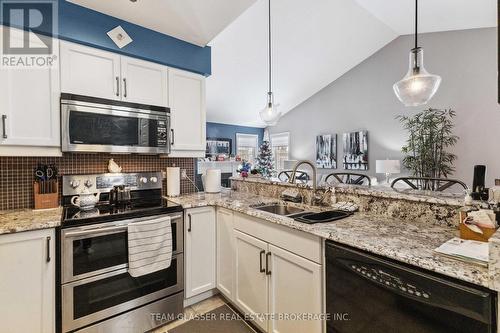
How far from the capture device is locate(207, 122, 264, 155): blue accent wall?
6859 millimetres

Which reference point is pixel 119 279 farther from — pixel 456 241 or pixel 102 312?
pixel 456 241

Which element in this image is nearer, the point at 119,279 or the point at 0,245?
the point at 0,245

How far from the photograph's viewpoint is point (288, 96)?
6277 mm

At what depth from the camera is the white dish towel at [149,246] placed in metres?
1.73

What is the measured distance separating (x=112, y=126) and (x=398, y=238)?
212 cm

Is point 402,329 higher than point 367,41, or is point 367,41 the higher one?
point 367,41

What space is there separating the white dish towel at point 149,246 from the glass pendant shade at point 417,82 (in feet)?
7.83

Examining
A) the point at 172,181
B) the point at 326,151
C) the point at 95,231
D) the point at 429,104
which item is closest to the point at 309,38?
the point at 429,104

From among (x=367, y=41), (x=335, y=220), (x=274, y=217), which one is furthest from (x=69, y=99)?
(x=367, y=41)

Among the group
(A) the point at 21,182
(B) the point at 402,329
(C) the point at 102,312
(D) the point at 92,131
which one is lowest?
(C) the point at 102,312

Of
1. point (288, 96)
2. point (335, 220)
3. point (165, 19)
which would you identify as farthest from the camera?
point (288, 96)

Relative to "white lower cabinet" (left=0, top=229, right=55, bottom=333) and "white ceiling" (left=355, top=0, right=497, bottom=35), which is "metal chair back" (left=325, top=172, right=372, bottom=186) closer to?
"white ceiling" (left=355, top=0, right=497, bottom=35)

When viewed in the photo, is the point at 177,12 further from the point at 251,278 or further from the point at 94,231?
the point at 251,278

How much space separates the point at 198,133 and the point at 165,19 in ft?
3.44
